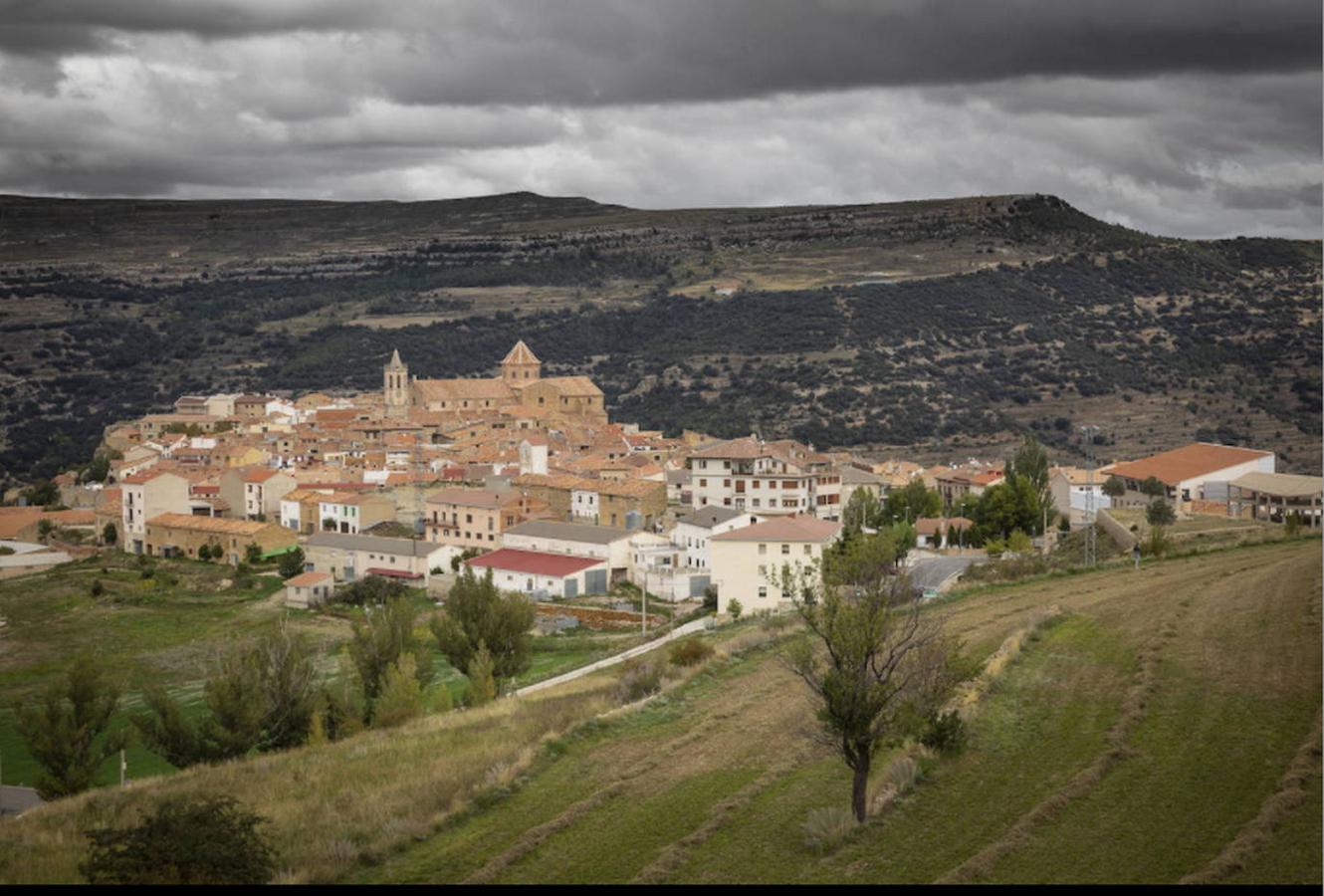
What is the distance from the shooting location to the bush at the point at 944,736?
14.7 meters

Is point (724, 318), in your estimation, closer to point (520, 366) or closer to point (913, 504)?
point (520, 366)

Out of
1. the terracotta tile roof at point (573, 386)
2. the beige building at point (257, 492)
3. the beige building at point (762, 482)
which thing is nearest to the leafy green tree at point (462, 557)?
the beige building at point (762, 482)

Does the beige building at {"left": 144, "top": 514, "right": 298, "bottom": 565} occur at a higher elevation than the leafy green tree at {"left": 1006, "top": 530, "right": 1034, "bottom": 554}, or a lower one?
lower

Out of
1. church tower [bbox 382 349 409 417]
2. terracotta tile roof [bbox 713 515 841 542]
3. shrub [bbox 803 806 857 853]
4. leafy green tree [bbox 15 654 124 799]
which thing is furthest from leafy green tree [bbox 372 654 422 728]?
church tower [bbox 382 349 409 417]

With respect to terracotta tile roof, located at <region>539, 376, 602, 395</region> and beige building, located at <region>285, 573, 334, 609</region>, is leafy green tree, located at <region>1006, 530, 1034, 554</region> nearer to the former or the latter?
beige building, located at <region>285, 573, 334, 609</region>

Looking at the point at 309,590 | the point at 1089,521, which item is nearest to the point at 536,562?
the point at 309,590

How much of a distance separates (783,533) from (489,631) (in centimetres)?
938

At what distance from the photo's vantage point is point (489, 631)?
27.5 m

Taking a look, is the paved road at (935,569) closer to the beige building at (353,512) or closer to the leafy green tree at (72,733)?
the leafy green tree at (72,733)

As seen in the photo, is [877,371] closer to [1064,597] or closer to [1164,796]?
[1064,597]

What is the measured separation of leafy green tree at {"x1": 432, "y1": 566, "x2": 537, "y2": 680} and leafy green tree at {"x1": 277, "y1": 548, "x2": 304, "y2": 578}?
16327mm

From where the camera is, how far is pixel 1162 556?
28750mm

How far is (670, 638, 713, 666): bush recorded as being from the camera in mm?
23125

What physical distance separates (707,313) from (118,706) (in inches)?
3123
